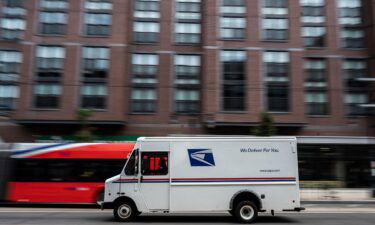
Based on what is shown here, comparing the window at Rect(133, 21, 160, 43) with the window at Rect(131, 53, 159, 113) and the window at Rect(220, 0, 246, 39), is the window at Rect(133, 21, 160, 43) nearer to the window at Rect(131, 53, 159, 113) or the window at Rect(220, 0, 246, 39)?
the window at Rect(131, 53, 159, 113)

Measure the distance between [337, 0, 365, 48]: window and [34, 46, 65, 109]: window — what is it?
22450 mm

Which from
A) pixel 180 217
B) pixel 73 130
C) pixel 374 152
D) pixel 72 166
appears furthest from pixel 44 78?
pixel 374 152

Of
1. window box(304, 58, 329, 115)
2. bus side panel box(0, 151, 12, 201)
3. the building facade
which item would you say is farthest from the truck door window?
window box(304, 58, 329, 115)

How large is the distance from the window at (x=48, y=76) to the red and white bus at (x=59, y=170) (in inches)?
423

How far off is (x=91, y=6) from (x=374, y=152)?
24.0 m

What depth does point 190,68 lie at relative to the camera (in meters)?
32.8

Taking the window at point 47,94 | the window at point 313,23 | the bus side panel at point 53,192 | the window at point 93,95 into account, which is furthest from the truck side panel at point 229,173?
the window at point 313,23

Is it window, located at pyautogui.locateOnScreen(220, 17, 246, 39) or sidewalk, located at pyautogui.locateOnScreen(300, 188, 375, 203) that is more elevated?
window, located at pyautogui.locateOnScreen(220, 17, 246, 39)

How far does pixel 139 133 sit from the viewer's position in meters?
31.5

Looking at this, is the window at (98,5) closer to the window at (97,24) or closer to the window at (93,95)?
the window at (97,24)

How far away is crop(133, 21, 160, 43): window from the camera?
33156mm

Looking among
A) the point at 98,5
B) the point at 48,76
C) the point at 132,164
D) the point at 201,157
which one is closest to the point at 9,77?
the point at 48,76

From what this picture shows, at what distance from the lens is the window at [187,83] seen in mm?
32219

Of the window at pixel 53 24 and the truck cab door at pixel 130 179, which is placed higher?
the window at pixel 53 24
